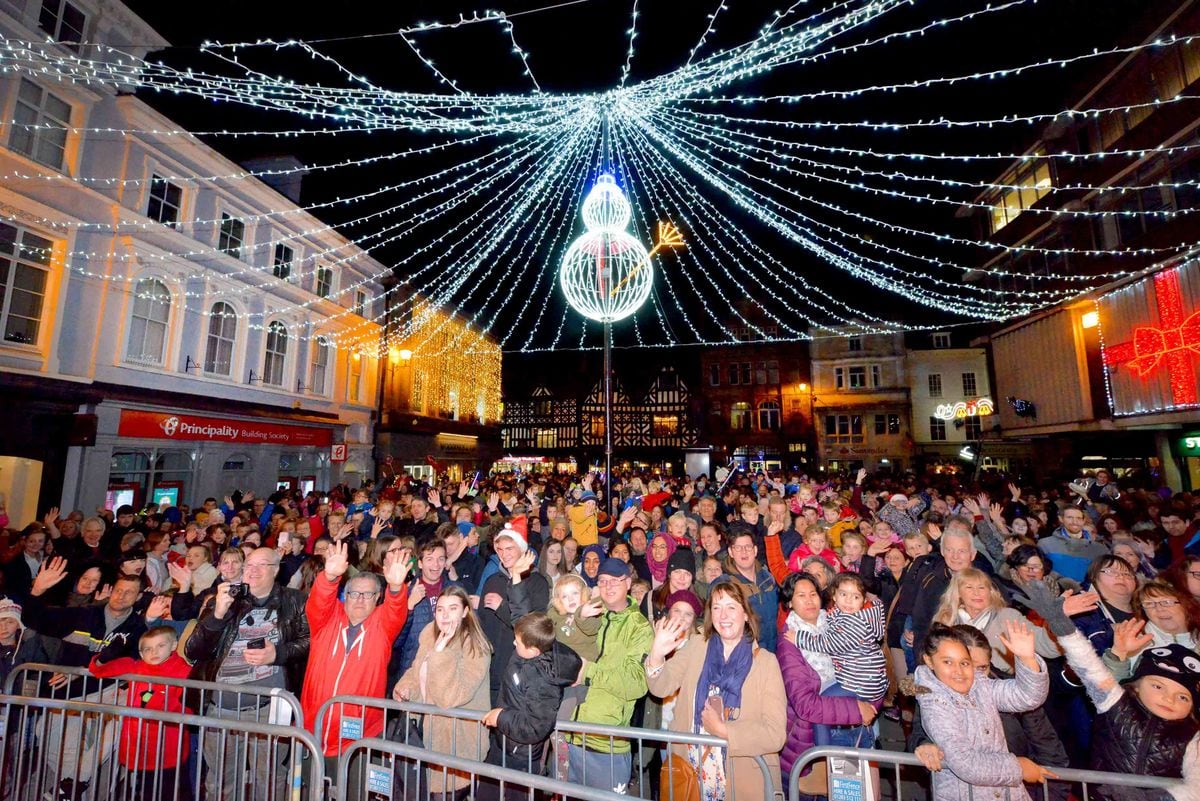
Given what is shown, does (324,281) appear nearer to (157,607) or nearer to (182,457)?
(182,457)

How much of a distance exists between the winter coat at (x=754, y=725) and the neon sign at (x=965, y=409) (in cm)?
2825

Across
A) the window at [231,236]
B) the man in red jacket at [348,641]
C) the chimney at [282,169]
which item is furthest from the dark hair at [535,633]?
the chimney at [282,169]

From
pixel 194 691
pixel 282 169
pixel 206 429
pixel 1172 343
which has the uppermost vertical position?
pixel 282 169

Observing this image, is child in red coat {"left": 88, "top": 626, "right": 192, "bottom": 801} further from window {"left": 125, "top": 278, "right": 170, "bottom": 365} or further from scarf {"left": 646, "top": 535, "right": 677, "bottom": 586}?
window {"left": 125, "top": 278, "right": 170, "bottom": 365}

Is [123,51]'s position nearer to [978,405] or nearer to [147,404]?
[147,404]

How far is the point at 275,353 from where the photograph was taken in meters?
18.5

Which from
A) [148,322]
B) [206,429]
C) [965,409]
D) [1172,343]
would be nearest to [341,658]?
[206,429]

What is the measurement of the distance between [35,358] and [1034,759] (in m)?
17.6

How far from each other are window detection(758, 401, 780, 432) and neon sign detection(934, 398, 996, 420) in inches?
399

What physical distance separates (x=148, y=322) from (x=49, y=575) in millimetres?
12393

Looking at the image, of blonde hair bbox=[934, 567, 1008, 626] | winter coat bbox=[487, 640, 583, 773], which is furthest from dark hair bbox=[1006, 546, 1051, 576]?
winter coat bbox=[487, 640, 583, 773]

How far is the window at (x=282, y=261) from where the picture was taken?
18.0m

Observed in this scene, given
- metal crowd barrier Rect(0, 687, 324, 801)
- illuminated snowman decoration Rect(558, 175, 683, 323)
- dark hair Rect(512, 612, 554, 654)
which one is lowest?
metal crowd barrier Rect(0, 687, 324, 801)

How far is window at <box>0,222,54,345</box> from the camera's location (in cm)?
1084
